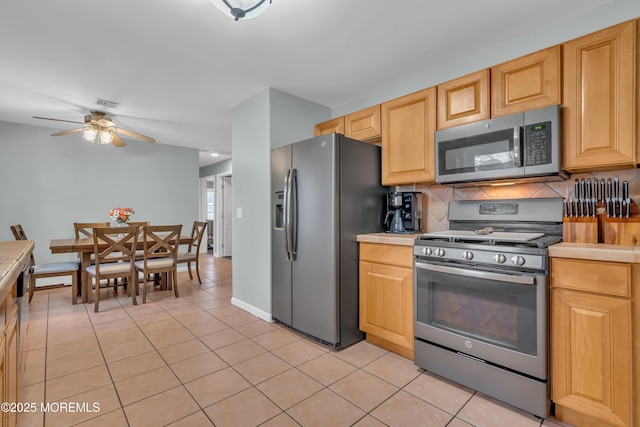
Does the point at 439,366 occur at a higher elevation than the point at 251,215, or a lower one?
lower

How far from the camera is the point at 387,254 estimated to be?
235 cm

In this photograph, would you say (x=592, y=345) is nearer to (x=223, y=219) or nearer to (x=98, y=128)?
(x=98, y=128)

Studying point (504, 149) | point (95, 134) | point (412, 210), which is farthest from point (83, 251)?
point (504, 149)

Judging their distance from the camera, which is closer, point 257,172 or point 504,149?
point 504,149

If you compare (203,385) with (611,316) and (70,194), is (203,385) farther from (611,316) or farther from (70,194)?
(70,194)

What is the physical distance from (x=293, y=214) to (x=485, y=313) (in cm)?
161

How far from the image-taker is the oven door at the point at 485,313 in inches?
63.0

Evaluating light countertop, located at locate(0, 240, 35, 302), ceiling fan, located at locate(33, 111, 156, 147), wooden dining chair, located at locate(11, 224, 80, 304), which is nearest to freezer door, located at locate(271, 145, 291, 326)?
light countertop, located at locate(0, 240, 35, 302)

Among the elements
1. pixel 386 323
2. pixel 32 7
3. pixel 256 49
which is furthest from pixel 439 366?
pixel 32 7

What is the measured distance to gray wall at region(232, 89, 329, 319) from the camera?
→ 3088mm

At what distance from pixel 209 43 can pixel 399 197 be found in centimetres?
193

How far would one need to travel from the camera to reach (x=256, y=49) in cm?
237

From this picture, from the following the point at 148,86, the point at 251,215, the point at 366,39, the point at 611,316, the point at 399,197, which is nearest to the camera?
the point at 611,316

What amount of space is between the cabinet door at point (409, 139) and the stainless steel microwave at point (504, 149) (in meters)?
0.13
